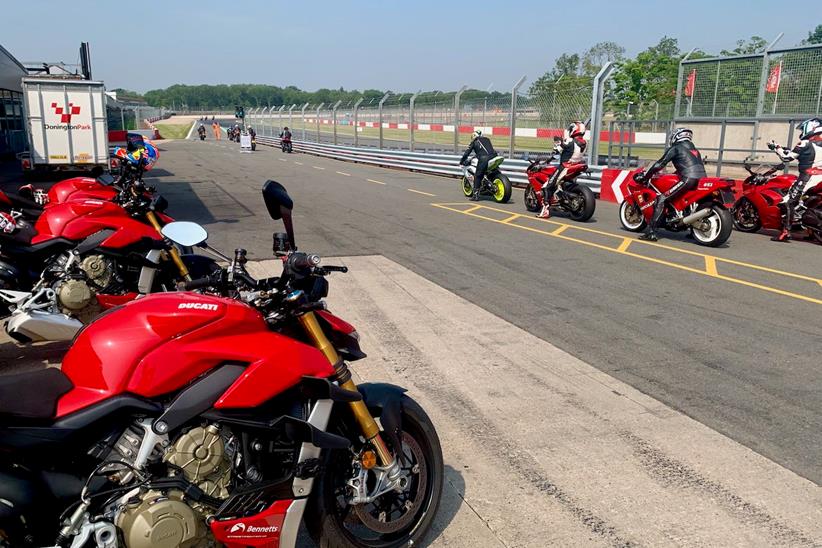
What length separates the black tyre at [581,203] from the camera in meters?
13.0

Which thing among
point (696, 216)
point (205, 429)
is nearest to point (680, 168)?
point (696, 216)

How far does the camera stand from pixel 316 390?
2.59 meters

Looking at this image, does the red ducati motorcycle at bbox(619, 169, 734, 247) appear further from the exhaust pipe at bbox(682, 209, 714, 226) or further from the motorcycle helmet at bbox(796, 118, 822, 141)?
the motorcycle helmet at bbox(796, 118, 822, 141)

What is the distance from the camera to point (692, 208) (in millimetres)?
10867

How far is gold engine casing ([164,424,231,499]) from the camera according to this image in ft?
7.70

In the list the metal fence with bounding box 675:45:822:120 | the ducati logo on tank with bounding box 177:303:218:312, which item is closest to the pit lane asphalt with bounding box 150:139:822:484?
the ducati logo on tank with bounding box 177:303:218:312

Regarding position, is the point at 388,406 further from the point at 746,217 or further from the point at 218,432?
the point at 746,217

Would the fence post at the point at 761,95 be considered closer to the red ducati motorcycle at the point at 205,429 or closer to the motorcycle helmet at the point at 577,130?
the motorcycle helmet at the point at 577,130

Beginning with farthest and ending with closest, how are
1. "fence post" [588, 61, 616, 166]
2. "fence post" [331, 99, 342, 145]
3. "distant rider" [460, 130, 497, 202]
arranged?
"fence post" [331, 99, 342, 145] → "fence post" [588, 61, 616, 166] → "distant rider" [460, 130, 497, 202]

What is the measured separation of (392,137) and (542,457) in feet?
89.7

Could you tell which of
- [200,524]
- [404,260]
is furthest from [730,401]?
[404,260]

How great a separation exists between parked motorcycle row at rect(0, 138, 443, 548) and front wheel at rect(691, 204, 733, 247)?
897 centimetres

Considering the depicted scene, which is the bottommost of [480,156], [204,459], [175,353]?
[204,459]

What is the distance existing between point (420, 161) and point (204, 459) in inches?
920
